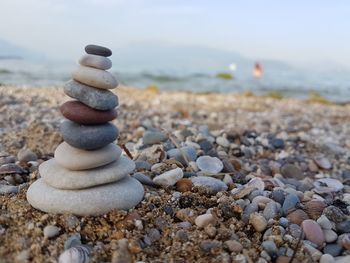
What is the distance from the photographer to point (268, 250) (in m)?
2.43

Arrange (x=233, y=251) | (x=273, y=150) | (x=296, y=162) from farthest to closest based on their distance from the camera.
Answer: (x=273, y=150), (x=296, y=162), (x=233, y=251)

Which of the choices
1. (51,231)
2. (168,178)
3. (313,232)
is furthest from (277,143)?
(51,231)

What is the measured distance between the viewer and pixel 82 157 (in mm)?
2629

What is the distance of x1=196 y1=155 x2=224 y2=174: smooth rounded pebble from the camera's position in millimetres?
3584

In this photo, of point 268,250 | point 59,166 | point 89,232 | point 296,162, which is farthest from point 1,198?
point 296,162

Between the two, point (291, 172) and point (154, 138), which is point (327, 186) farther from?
point (154, 138)

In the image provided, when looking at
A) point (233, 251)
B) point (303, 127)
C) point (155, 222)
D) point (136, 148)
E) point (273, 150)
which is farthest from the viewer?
point (303, 127)

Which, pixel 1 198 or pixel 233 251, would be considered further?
pixel 1 198

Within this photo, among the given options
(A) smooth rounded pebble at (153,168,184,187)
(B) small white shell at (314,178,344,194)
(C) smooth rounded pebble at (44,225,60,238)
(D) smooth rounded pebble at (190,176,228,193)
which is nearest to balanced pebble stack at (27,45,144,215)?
(C) smooth rounded pebble at (44,225,60,238)

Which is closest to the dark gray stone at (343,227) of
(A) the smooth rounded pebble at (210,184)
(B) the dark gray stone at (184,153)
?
(A) the smooth rounded pebble at (210,184)

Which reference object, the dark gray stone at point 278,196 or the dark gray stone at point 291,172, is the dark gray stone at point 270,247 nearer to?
the dark gray stone at point 278,196

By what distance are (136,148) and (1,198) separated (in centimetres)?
174

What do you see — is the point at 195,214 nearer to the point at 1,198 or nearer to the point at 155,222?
the point at 155,222

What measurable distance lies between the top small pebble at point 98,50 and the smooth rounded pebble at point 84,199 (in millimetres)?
776
